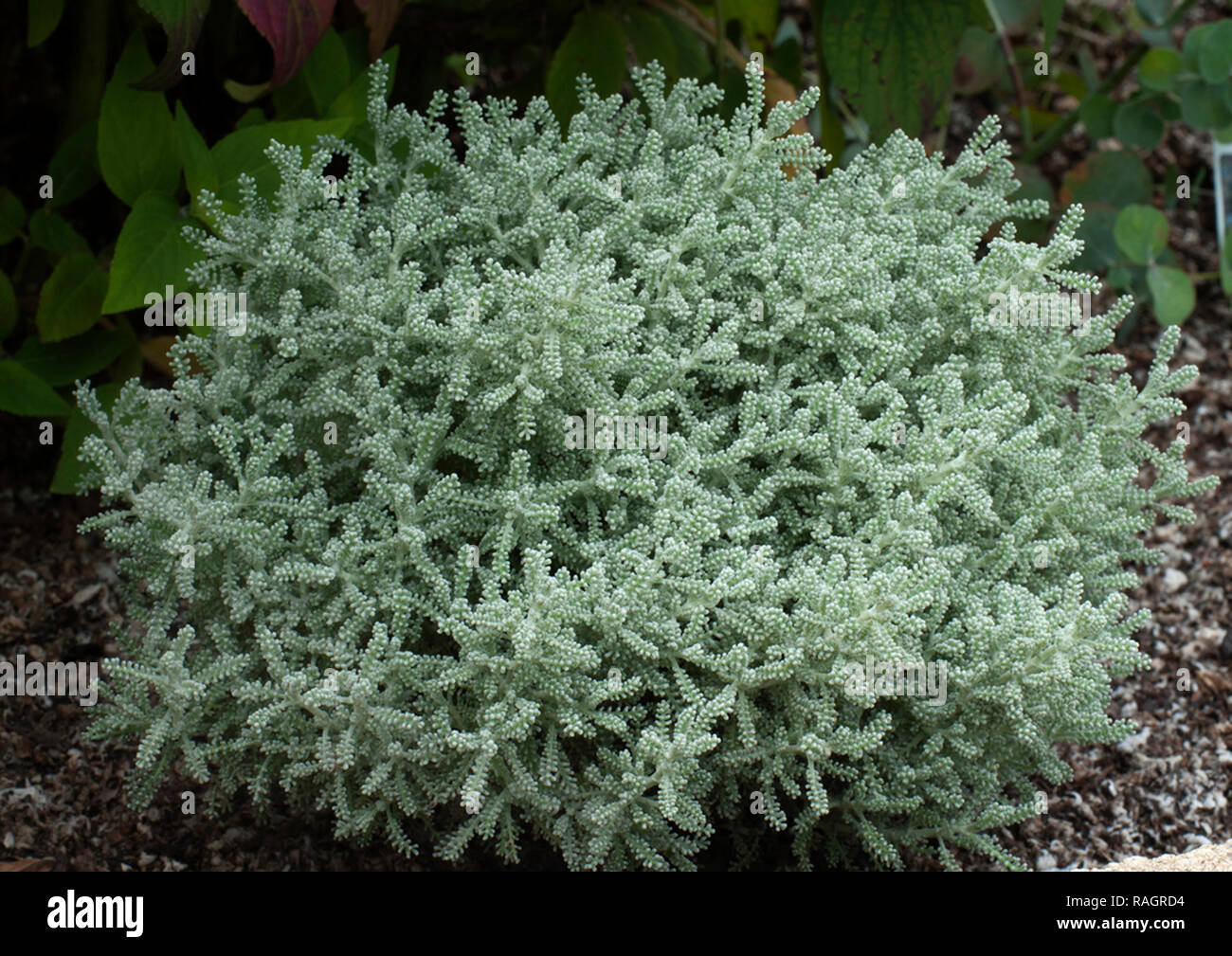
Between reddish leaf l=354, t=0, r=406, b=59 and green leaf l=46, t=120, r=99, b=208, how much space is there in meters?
0.60

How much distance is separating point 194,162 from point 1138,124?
2.42 meters

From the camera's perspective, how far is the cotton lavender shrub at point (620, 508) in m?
1.67

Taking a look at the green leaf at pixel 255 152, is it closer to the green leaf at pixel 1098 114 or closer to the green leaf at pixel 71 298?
the green leaf at pixel 71 298

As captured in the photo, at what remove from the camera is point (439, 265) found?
1.99 meters

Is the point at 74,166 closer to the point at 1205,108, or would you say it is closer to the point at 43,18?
the point at 43,18

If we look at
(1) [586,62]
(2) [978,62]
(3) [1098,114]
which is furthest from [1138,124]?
(1) [586,62]

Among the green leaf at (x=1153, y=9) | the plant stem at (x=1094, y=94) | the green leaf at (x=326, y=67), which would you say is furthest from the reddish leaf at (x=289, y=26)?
the green leaf at (x=1153, y=9)

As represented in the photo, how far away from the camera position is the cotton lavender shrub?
1675mm

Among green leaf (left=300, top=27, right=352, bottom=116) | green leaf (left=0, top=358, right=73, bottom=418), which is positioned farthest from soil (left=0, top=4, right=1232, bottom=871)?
green leaf (left=300, top=27, right=352, bottom=116)

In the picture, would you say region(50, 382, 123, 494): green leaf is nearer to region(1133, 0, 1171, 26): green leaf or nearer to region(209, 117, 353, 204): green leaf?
region(209, 117, 353, 204): green leaf

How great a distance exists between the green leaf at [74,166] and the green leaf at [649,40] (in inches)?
41.8

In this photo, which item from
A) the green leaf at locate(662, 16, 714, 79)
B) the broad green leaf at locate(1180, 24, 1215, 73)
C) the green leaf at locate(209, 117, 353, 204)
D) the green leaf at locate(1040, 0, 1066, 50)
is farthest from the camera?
the broad green leaf at locate(1180, 24, 1215, 73)

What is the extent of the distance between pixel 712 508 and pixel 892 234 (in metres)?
0.61

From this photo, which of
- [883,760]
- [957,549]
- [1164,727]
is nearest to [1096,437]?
[957,549]
